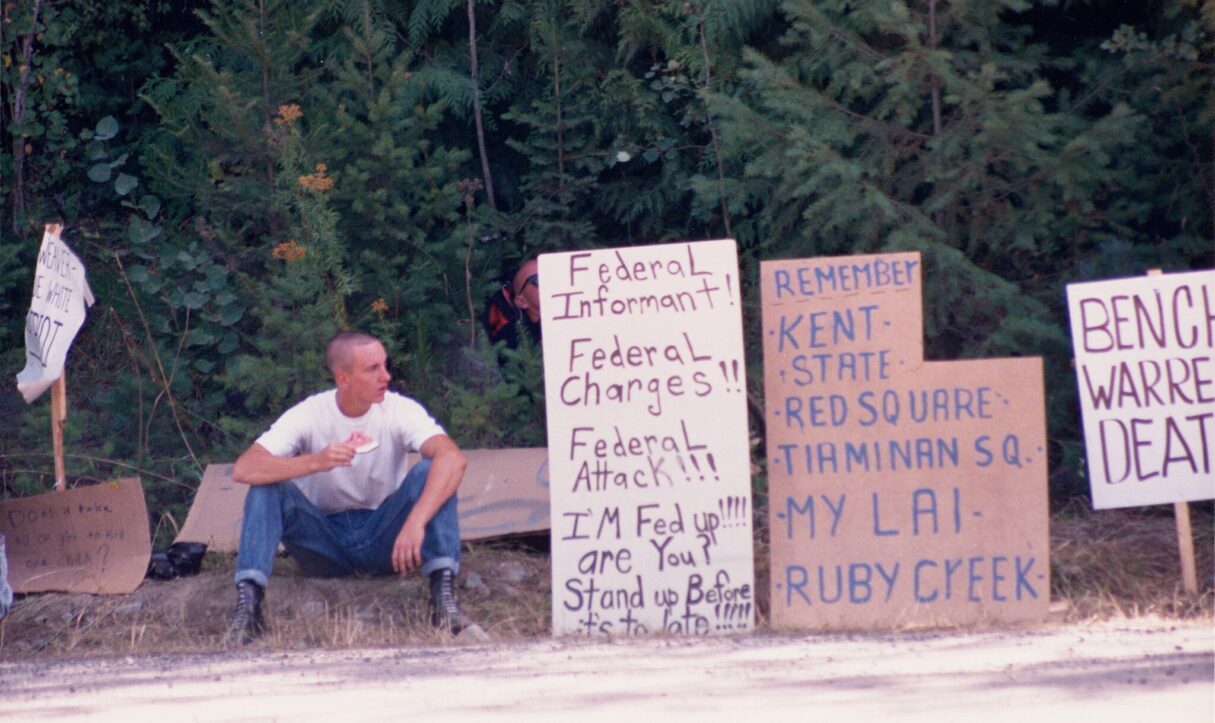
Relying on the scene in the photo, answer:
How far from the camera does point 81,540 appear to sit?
7.36 metres

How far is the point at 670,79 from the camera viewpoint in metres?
9.12

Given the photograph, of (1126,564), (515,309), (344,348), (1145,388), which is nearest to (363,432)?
(344,348)

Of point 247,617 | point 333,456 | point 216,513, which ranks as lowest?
point 247,617

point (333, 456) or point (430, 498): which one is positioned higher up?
point (333, 456)

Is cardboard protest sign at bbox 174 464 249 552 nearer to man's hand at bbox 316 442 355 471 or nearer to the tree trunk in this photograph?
man's hand at bbox 316 442 355 471

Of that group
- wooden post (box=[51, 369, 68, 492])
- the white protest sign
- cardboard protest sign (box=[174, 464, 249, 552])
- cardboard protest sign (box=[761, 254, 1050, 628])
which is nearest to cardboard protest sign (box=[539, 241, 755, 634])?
Answer: cardboard protest sign (box=[761, 254, 1050, 628])

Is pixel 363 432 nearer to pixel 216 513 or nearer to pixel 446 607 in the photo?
pixel 446 607

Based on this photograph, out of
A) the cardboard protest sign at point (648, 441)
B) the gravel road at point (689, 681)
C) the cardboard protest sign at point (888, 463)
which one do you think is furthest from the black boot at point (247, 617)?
the cardboard protest sign at point (888, 463)

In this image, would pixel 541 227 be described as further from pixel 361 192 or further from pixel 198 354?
pixel 198 354

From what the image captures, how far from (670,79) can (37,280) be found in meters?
3.78

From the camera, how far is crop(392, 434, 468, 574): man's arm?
20.2 ft

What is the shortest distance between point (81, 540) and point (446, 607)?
2.16 meters

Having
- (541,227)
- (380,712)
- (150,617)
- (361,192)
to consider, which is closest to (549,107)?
(541,227)

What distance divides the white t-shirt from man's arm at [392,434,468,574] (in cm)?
20
